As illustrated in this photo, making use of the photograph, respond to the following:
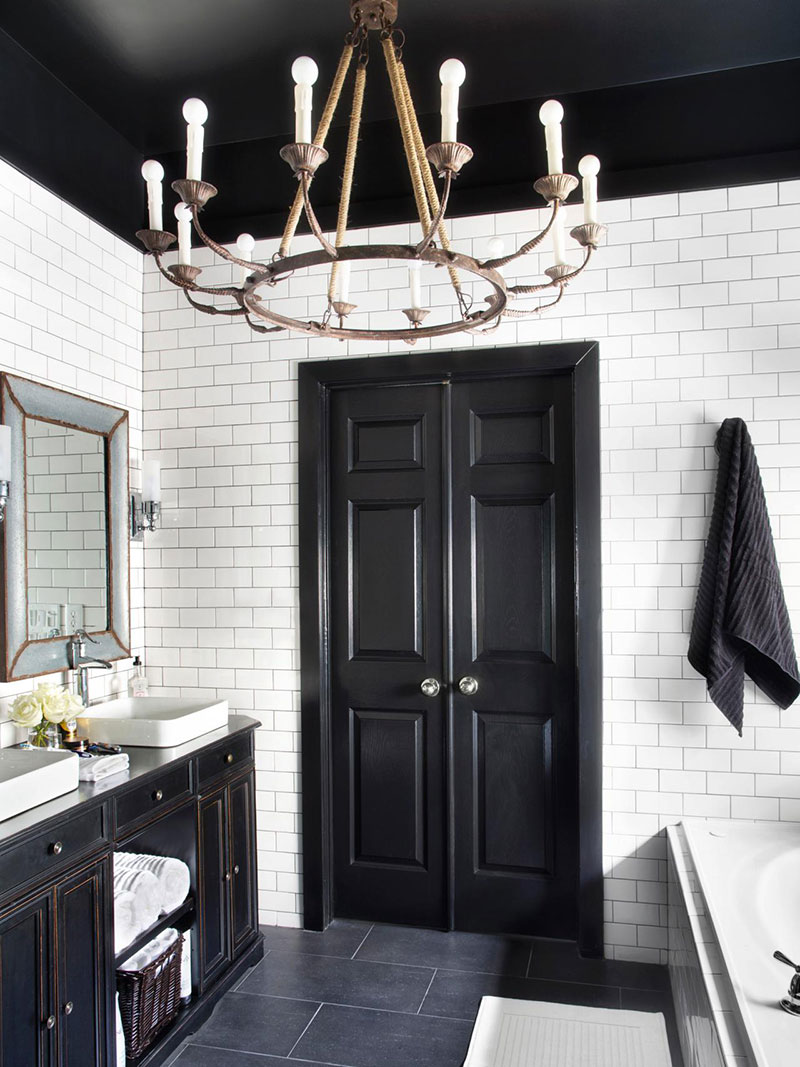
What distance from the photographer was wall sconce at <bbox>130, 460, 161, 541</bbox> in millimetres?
3434

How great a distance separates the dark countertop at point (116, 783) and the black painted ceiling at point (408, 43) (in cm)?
233

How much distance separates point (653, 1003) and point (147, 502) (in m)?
2.58

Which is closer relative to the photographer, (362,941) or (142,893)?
(142,893)

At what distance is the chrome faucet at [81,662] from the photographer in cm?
297

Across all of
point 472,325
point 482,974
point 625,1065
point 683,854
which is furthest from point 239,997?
point 472,325

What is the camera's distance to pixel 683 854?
9.18 feet

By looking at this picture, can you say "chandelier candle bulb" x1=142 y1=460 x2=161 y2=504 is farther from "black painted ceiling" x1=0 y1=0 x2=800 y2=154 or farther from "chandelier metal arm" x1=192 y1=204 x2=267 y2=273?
"chandelier metal arm" x1=192 y1=204 x2=267 y2=273

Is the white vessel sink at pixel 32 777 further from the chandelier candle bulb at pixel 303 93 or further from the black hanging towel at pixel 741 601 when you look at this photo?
the black hanging towel at pixel 741 601

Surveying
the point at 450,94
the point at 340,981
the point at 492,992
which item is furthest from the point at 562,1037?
the point at 450,94

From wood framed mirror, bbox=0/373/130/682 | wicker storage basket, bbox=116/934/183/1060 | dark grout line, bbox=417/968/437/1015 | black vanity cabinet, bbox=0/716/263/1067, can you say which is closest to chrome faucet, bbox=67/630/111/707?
wood framed mirror, bbox=0/373/130/682

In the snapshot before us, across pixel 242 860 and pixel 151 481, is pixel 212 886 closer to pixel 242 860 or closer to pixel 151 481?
pixel 242 860

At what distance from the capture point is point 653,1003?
280 centimetres

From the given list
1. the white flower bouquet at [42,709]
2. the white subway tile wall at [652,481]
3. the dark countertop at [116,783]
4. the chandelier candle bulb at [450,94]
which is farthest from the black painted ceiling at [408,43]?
the dark countertop at [116,783]

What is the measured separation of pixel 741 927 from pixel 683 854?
1.66ft
